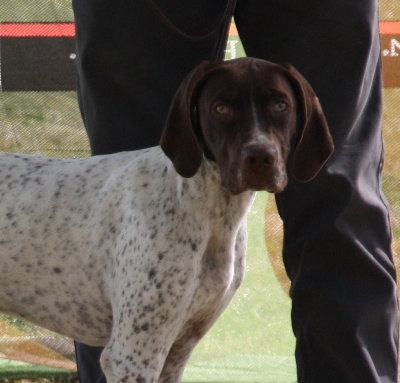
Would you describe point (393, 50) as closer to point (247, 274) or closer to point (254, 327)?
point (247, 274)

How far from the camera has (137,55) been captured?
356 centimetres

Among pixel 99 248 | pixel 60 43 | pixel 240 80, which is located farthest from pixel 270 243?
pixel 240 80

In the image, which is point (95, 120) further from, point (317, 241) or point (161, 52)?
point (317, 241)

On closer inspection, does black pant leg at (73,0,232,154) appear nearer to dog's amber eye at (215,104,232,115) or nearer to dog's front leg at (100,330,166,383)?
dog's amber eye at (215,104,232,115)

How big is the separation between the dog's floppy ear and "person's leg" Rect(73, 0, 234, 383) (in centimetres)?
52

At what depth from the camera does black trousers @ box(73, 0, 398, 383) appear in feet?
11.1

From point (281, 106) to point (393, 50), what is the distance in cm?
210

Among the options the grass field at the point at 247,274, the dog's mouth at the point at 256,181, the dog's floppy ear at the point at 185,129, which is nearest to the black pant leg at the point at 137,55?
the dog's floppy ear at the point at 185,129

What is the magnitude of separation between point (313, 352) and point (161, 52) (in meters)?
1.08

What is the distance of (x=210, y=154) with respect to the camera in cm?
303

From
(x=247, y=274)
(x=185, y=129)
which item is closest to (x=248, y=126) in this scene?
(x=185, y=129)

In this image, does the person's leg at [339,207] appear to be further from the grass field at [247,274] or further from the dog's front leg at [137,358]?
the grass field at [247,274]

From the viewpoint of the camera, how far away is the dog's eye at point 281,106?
2.92 metres

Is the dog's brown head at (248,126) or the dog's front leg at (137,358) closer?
the dog's brown head at (248,126)
